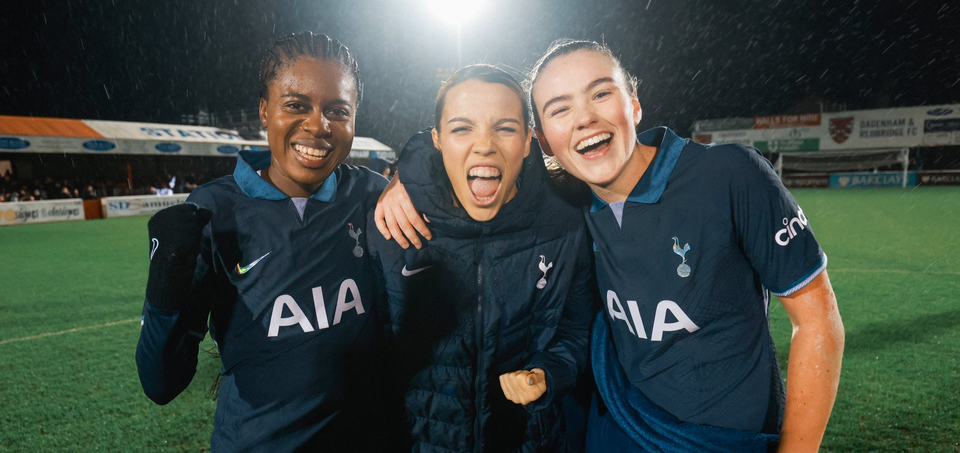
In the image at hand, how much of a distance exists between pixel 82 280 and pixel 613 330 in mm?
8824

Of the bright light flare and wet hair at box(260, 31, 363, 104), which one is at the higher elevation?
the bright light flare

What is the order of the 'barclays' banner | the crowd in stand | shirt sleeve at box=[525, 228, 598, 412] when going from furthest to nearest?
1. the 'barclays' banner
2. the crowd in stand
3. shirt sleeve at box=[525, 228, 598, 412]

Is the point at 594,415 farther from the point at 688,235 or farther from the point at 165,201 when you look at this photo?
the point at 165,201

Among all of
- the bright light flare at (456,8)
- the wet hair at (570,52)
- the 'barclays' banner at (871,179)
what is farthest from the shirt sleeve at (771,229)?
the 'barclays' banner at (871,179)

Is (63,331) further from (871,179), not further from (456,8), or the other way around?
(871,179)

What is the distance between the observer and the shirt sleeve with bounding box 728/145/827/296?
1.55 meters

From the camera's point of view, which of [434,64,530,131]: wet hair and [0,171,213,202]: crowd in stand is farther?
[0,171,213,202]: crowd in stand

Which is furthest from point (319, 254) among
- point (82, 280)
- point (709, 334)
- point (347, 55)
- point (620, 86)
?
point (82, 280)

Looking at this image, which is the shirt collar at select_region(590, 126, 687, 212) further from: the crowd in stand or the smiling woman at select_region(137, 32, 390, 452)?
the crowd in stand

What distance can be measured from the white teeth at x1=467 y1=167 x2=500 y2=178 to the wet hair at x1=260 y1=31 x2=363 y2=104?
0.70m

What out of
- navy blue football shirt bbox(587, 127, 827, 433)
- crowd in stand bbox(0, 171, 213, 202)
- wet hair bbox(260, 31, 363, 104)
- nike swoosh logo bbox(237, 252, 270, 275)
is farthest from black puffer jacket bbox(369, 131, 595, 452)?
crowd in stand bbox(0, 171, 213, 202)

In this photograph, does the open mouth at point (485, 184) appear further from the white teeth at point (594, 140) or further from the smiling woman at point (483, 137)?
the white teeth at point (594, 140)

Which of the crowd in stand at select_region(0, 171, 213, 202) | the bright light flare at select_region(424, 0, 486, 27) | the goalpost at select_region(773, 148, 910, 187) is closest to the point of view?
the bright light flare at select_region(424, 0, 486, 27)

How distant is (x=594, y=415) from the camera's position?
6.64 feet
